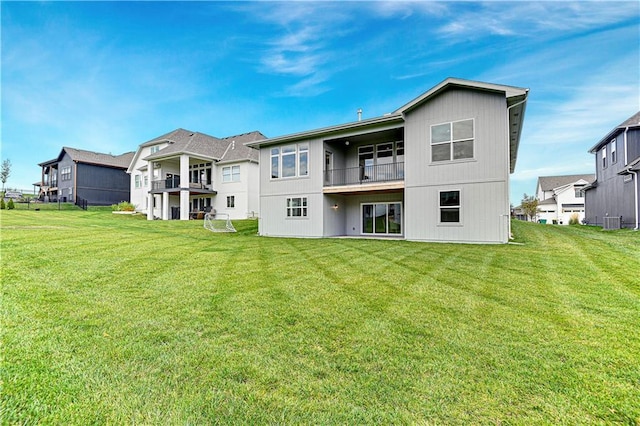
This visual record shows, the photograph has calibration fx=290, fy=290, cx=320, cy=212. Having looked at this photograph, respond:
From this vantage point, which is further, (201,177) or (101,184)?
(101,184)

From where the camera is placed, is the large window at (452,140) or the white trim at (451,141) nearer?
the white trim at (451,141)

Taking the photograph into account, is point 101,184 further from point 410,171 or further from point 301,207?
point 410,171

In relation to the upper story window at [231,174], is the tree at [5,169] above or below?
above

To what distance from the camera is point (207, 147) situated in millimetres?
25531

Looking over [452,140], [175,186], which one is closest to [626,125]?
[452,140]

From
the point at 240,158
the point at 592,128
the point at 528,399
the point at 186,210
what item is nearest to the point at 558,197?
the point at 592,128

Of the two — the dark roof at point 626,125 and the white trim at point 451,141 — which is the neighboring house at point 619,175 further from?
the white trim at point 451,141

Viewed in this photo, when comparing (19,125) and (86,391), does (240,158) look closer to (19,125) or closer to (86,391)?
(19,125)

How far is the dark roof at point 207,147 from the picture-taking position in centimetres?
2381

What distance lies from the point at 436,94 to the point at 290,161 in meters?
7.83

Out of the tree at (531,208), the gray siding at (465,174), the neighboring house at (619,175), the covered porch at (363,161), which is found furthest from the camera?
the tree at (531,208)

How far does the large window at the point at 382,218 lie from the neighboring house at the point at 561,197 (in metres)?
30.6

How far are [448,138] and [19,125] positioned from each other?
31.7 meters

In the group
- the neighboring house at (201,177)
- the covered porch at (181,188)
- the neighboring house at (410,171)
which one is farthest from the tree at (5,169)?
the neighboring house at (410,171)
